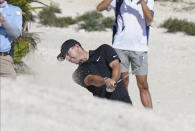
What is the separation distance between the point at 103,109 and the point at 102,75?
112 centimetres

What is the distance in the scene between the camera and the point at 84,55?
4969 millimetres

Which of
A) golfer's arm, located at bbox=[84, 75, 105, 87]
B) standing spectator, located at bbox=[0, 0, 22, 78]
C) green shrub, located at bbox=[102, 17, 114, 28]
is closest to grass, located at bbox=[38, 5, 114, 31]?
green shrub, located at bbox=[102, 17, 114, 28]

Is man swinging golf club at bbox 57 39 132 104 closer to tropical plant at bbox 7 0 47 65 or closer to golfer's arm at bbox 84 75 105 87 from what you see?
golfer's arm at bbox 84 75 105 87

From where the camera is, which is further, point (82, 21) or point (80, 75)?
point (82, 21)

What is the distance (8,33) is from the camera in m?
5.40

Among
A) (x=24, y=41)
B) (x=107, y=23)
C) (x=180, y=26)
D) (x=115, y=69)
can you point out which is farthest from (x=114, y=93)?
(x=107, y=23)

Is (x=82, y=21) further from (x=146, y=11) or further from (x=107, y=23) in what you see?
(x=146, y=11)

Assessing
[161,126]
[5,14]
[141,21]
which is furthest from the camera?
[141,21]

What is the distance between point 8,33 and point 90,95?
6.32 feet

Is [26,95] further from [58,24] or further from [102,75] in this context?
[58,24]

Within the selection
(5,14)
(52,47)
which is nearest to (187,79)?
(52,47)

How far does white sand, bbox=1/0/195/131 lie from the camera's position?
3549mm

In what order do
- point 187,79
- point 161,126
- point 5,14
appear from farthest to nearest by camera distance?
point 187,79, point 5,14, point 161,126

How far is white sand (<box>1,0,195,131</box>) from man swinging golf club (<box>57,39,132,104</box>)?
185 mm
